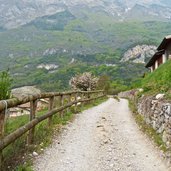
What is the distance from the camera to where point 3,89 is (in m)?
12.4

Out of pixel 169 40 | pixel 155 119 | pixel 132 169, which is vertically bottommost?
pixel 132 169

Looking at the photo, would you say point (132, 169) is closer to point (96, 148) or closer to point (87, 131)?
point (96, 148)

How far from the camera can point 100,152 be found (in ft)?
34.1

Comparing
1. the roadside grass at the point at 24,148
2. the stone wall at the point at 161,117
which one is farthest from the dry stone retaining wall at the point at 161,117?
the roadside grass at the point at 24,148

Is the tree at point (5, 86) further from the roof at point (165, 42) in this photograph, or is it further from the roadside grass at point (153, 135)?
the roof at point (165, 42)

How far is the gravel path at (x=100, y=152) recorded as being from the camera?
9.01 m

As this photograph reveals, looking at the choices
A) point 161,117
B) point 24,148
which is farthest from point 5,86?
point 161,117

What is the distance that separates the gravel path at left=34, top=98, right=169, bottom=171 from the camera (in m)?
9.01

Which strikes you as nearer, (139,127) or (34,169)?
(34,169)

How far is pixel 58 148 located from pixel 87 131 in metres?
3.27

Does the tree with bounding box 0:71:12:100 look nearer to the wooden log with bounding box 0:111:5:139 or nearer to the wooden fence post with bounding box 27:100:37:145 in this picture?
the wooden fence post with bounding box 27:100:37:145

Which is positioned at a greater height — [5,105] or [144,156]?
[5,105]

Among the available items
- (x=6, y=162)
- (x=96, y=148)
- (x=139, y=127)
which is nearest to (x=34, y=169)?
(x=6, y=162)

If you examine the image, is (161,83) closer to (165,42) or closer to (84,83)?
(165,42)
